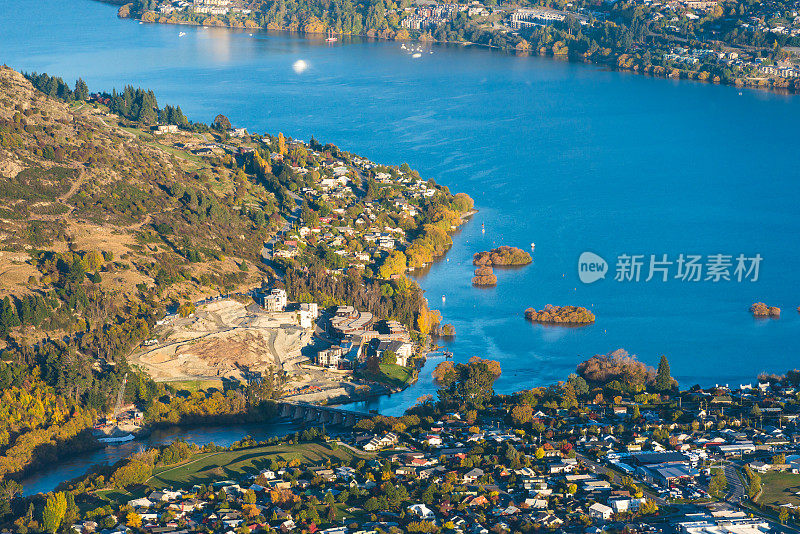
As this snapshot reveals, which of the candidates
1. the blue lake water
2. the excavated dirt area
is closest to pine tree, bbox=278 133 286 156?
the blue lake water

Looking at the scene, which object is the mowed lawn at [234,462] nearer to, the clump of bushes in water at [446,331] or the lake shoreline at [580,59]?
the clump of bushes in water at [446,331]

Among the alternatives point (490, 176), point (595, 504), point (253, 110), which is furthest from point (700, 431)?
point (253, 110)

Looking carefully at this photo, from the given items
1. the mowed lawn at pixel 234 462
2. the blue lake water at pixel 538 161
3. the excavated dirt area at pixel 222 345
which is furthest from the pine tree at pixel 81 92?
the mowed lawn at pixel 234 462

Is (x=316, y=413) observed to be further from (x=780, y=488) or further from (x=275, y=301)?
(x=780, y=488)

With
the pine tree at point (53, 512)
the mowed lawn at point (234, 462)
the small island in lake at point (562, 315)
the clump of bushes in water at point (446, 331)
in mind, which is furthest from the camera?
the small island in lake at point (562, 315)

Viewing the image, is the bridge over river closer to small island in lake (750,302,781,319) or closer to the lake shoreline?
small island in lake (750,302,781,319)

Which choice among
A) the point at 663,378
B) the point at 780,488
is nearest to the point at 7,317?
the point at 663,378
